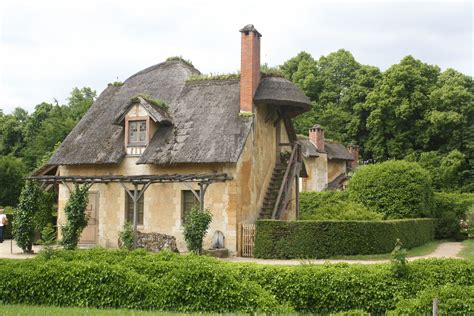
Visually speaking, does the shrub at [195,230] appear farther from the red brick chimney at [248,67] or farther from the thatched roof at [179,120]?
the red brick chimney at [248,67]

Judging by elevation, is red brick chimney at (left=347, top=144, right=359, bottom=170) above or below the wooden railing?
above

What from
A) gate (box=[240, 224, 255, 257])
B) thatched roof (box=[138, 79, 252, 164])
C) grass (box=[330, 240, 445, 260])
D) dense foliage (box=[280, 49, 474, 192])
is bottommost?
grass (box=[330, 240, 445, 260])

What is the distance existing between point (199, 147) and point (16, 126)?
1454 inches

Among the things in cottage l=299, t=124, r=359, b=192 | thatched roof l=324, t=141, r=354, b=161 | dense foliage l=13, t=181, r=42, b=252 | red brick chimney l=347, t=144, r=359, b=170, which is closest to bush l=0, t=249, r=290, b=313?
dense foliage l=13, t=181, r=42, b=252

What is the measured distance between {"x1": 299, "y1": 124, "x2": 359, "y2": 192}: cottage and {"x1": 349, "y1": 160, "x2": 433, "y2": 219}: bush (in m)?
13.3

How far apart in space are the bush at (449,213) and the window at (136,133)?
18.3m

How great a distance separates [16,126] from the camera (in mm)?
52906

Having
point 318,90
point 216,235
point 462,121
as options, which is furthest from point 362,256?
point 318,90

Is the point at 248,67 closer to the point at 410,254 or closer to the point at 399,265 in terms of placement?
the point at 410,254

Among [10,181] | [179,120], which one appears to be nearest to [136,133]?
[179,120]

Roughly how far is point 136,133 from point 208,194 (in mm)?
4603

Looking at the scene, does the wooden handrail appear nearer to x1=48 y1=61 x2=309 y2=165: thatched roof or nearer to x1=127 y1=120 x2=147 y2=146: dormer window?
x1=48 y1=61 x2=309 y2=165: thatched roof

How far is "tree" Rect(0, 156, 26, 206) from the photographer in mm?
38531

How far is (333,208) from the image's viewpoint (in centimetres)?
2580
